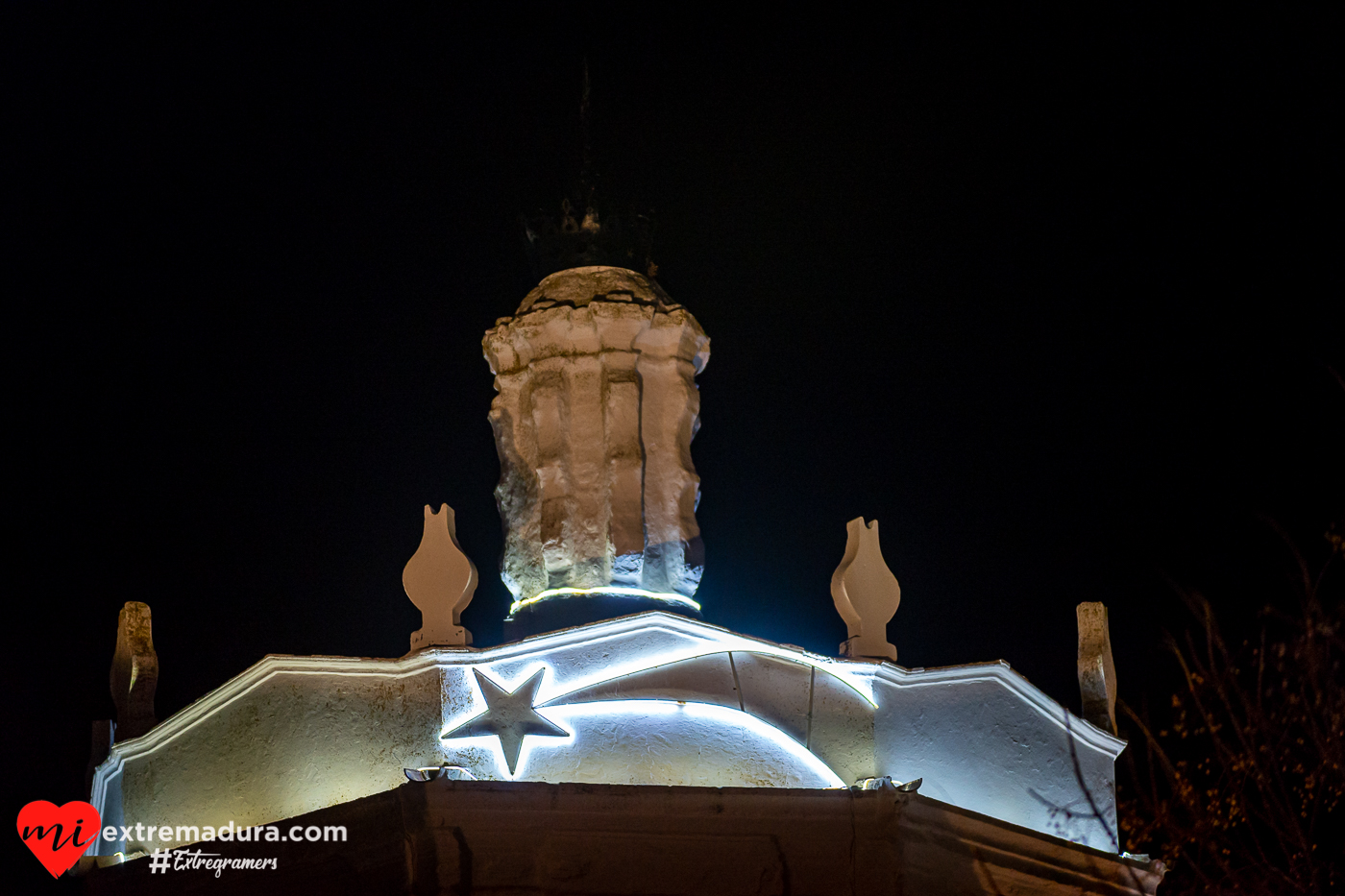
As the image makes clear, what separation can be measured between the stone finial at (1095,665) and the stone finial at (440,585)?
5.88 m

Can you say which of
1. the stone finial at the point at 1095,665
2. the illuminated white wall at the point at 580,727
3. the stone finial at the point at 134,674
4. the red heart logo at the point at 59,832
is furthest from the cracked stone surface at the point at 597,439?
the red heart logo at the point at 59,832

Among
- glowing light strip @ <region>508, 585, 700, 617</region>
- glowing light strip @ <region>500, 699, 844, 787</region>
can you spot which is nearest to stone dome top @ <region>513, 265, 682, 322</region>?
glowing light strip @ <region>508, 585, 700, 617</region>

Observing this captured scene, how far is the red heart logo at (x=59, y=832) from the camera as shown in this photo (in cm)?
1445

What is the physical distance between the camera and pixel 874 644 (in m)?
15.1

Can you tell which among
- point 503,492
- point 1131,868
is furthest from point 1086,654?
point 503,492

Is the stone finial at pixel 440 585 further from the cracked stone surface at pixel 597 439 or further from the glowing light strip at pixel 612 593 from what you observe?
the cracked stone surface at pixel 597 439

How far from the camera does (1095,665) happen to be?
53.0 feet

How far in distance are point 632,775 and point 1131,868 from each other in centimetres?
443

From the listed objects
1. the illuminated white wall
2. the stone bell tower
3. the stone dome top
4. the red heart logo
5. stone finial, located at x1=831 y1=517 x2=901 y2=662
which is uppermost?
the stone dome top

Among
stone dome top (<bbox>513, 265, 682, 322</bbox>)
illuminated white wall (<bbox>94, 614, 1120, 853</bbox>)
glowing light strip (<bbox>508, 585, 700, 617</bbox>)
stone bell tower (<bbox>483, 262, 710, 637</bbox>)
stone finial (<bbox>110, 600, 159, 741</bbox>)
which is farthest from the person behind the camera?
stone dome top (<bbox>513, 265, 682, 322</bbox>)

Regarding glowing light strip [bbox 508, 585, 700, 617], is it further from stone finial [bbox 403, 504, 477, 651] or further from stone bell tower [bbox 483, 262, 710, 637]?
stone finial [bbox 403, 504, 477, 651]

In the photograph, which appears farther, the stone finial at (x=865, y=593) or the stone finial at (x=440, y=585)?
the stone finial at (x=865, y=593)

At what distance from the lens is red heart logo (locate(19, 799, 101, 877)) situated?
1445 centimetres

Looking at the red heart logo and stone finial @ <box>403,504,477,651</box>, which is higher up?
stone finial @ <box>403,504,477,651</box>
